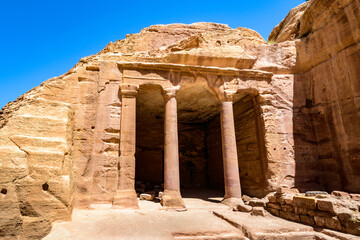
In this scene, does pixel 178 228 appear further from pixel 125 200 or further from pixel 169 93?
pixel 169 93

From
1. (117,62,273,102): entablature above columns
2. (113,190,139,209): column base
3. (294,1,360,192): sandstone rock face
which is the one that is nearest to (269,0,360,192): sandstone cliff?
(294,1,360,192): sandstone rock face

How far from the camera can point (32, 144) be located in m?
4.29

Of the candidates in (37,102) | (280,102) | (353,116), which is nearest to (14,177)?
(37,102)

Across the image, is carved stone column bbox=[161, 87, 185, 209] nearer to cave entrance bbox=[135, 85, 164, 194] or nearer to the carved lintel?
the carved lintel

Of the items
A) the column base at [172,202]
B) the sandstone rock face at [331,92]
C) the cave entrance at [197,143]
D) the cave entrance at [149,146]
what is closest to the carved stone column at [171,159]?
the column base at [172,202]

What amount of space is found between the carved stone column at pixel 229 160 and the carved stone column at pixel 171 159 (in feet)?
5.43

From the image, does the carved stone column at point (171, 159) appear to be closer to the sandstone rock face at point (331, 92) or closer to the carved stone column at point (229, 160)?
the carved stone column at point (229, 160)

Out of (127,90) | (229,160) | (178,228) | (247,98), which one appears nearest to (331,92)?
(247,98)

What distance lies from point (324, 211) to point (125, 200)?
4.74 m

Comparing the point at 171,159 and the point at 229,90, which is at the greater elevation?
the point at 229,90

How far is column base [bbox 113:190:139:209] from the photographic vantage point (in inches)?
247

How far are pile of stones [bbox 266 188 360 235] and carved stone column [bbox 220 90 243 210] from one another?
5.81ft

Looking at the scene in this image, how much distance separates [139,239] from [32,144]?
2.63 meters

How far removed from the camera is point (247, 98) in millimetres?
9828
